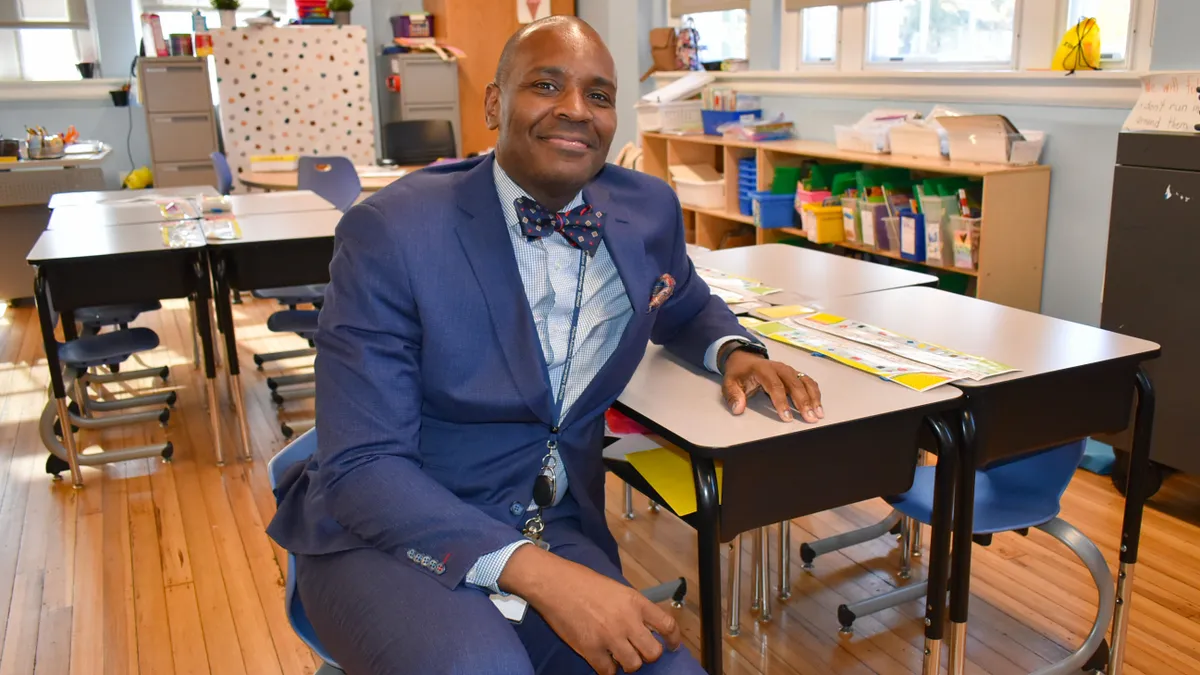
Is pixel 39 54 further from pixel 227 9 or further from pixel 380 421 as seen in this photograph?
pixel 380 421

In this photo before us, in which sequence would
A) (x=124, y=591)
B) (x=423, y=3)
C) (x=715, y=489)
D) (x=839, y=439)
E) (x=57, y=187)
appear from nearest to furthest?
(x=715, y=489) → (x=839, y=439) → (x=124, y=591) → (x=57, y=187) → (x=423, y=3)

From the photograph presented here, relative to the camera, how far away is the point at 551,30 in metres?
1.52

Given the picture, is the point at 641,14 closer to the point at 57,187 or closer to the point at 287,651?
the point at 57,187

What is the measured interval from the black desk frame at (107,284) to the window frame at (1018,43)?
298cm

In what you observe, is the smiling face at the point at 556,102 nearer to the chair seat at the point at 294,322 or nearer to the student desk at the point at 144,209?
the chair seat at the point at 294,322

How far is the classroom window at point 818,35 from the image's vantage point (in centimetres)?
502

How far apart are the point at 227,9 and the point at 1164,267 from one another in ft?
20.8

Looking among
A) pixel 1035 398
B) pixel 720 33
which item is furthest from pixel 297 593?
pixel 720 33

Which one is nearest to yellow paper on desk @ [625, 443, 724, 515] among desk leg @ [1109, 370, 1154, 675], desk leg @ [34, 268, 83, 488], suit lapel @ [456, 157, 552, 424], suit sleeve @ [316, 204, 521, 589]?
suit lapel @ [456, 157, 552, 424]

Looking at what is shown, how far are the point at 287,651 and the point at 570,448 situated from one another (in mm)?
1205

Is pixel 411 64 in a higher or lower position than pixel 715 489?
higher

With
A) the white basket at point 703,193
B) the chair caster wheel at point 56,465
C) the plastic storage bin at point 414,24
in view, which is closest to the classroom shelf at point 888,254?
the white basket at point 703,193

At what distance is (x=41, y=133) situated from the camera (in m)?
5.93

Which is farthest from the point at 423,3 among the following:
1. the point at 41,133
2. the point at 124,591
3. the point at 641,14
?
the point at 124,591
